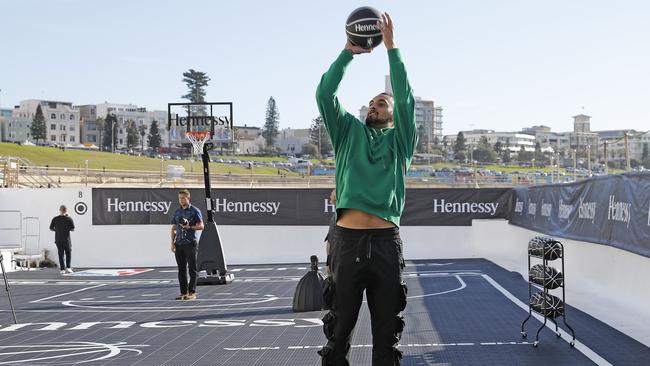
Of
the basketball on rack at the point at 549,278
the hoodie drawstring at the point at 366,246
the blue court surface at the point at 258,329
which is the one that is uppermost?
the hoodie drawstring at the point at 366,246

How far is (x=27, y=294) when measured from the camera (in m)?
15.6

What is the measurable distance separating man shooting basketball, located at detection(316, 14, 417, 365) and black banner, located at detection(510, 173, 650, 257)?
6.35m

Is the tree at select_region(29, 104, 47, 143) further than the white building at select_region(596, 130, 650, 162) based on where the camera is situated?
Yes

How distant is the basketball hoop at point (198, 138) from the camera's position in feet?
60.4

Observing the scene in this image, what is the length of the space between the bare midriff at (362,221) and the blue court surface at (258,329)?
12.9ft

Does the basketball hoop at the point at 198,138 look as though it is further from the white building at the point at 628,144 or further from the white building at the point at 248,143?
the white building at the point at 248,143

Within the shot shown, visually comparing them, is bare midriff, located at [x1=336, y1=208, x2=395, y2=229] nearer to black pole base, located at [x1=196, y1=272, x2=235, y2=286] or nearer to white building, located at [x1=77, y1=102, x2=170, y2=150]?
black pole base, located at [x1=196, y1=272, x2=235, y2=286]

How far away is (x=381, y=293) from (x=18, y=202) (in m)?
21.6

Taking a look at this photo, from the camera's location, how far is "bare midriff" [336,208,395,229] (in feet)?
13.9

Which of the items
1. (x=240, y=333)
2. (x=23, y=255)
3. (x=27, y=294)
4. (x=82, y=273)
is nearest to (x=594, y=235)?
(x=240, y=333)

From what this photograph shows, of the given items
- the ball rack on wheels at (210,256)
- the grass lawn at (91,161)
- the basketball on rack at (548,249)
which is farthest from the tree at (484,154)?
the basketball on rack at (548,249)

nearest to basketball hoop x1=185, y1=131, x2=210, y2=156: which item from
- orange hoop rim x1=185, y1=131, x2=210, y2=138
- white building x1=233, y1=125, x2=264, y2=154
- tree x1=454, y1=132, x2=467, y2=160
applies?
orange hoop rim x1=185, y1=131, x2=210, y2=138

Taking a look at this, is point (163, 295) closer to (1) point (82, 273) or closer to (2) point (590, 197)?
(1) point (82, 273)

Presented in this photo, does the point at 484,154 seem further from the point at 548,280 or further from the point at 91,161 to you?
the point at 548,280
